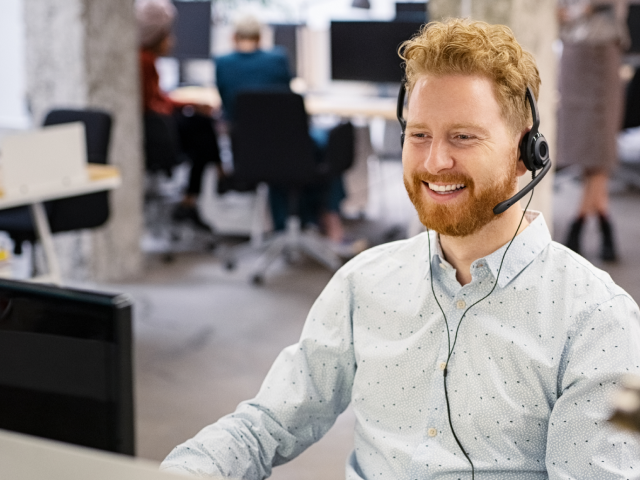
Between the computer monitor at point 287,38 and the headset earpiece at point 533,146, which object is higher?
the computer monitor at point 287,38

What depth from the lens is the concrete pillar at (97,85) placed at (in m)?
4.31

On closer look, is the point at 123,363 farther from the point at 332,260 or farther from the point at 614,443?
the point at 332,260

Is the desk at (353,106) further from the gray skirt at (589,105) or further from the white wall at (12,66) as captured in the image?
the white wall at (12,66)

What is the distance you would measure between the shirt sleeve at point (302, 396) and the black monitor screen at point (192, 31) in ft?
17.5

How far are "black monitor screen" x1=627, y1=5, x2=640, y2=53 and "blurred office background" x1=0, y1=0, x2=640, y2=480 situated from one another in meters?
0.02

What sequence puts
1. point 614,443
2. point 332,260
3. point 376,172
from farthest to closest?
point 376,172 → point 332,260 → point 614,443

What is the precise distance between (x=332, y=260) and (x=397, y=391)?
3426mm

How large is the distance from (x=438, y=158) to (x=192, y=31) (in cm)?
552

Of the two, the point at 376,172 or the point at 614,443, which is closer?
the point at 614,443

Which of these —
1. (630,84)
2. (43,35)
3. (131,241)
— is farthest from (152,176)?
(630,84)

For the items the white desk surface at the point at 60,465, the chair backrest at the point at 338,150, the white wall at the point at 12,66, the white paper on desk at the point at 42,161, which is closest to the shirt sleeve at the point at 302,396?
the white desk surface at the point at 60,465

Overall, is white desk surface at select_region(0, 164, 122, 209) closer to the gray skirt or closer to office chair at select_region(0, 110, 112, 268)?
office chair at select_region(0, 110, 112, 268)

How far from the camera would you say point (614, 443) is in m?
1.04

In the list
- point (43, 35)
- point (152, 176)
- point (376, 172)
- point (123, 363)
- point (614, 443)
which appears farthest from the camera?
point (376, 172)
